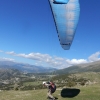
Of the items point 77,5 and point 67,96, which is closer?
point 77,5

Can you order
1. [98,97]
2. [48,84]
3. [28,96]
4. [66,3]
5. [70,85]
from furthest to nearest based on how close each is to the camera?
[70,85], [28,96], [98,97], [48,84], [66,3]

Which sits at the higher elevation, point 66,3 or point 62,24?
point 66,3

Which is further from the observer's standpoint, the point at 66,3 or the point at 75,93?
the point at 75,93

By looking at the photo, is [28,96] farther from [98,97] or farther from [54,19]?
[54,19]

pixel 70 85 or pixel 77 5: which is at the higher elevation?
pixel 77 5

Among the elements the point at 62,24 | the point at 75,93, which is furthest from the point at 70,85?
the point at 62,24

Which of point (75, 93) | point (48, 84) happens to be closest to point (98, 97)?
point (75, 93)

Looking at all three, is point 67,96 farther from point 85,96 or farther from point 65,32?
point 65,32

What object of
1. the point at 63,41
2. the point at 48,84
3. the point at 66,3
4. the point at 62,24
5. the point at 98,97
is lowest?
the point at 98,97

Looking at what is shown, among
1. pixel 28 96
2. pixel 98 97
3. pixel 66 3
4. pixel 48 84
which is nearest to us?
pixel 66 3
